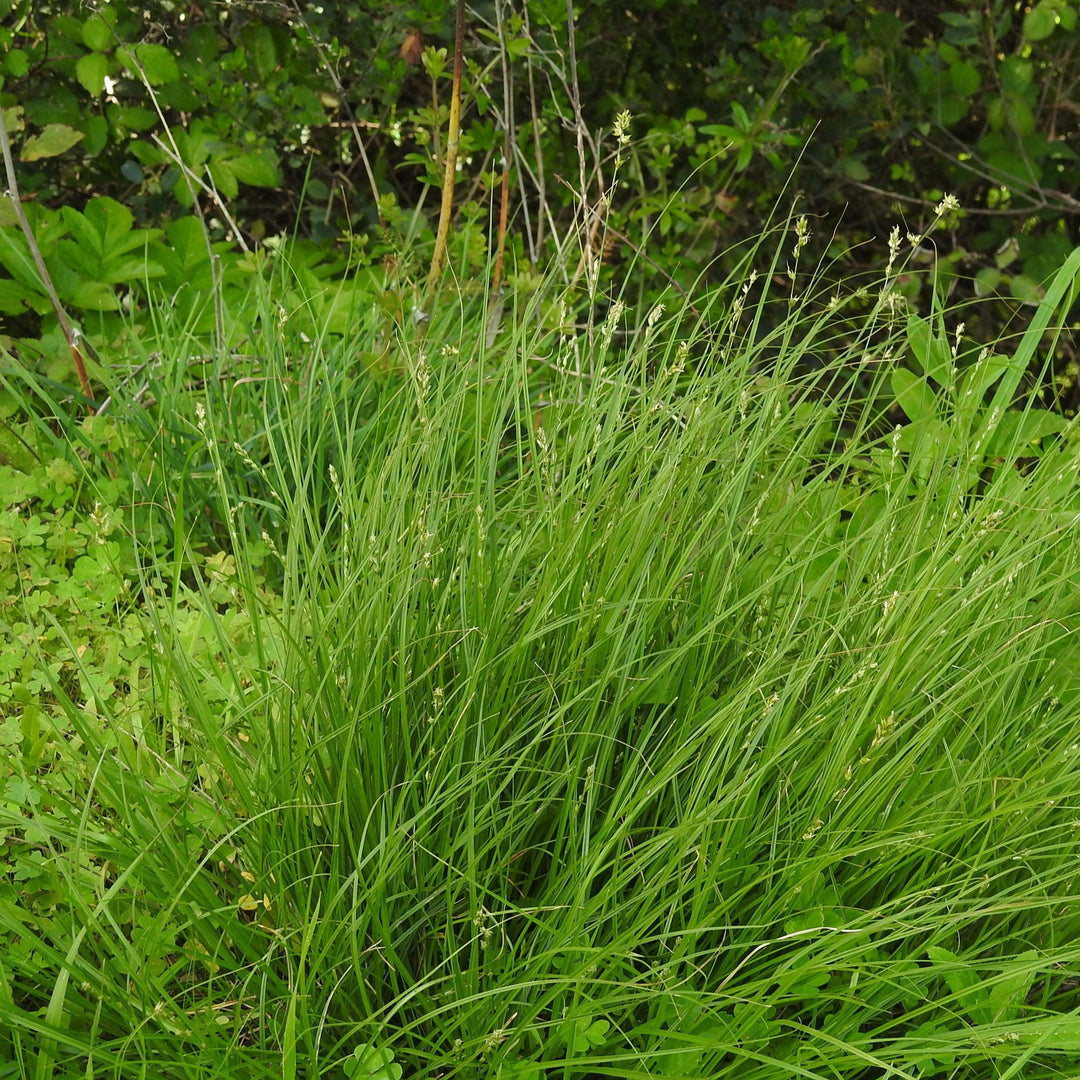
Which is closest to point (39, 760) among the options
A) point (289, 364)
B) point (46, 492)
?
point (46, 492)

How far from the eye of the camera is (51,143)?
2.96 metres

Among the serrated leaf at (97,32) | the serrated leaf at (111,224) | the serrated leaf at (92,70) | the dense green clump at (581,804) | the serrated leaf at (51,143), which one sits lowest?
the dense green clump at (581,804)

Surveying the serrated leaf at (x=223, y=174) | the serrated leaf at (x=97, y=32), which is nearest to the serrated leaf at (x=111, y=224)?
the serrated leaf at (x=223, y=174)

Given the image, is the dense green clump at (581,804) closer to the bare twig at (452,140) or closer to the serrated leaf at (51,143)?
the bare twig at (452,140)

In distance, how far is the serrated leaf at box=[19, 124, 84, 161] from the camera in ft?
9.65

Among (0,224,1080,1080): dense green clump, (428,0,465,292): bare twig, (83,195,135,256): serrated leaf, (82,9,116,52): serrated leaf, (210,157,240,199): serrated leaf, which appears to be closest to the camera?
(0,224,1080,1080): dense green clump

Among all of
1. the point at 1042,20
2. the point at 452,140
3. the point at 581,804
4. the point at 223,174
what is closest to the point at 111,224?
the point at 223,174

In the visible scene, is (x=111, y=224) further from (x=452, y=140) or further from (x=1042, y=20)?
(x=1042, y=20)

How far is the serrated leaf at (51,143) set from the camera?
294 cm

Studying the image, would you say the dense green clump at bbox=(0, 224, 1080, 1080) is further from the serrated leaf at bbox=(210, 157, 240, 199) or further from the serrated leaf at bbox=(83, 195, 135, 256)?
the serrated leaf at bbox=(210, 157, 240, 199)

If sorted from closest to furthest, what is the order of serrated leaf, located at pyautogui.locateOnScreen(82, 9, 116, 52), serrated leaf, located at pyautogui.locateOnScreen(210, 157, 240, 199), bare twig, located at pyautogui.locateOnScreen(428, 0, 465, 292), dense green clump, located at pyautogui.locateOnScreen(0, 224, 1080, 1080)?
1. dense green clump, located at pyautogui.locateOnScreen(0, 224, 1080, 1080)
2. bare twig, located at pyautogui.locateOnScreen(428, 0, 465, 292)
3. serrated leaf, located at pyautogui.locateOnScreen(82, 9, 116, 52)
4. serrated leaf, located at pyautogui.locateOnScreen(210, 157, 240, 199)

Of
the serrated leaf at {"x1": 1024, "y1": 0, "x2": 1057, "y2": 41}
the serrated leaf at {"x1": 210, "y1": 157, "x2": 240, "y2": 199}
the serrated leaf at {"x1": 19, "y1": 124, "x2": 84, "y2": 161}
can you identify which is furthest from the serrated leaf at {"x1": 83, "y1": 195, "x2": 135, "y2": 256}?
the serrated leaf at {"x1": 1024, "y1": 0, "x2": 1057, "y2": 41}

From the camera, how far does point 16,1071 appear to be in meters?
1.35

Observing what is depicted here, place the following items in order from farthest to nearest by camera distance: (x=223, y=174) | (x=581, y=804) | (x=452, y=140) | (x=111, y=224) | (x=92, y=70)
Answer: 1. (x=223, y=174)
2. (x=92, y=70)
3. (x=111, y=224)
4. (x=452, y=140)
5. (x=581, y=804)
